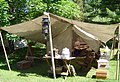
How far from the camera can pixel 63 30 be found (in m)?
9.70

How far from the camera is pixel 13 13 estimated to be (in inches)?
461

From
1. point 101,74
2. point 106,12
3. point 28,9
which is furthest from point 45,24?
point 106,12

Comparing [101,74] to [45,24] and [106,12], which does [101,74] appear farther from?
[106,12]

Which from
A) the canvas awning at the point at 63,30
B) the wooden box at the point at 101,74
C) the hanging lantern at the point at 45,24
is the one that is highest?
the hanging lantern at the point at 45,24

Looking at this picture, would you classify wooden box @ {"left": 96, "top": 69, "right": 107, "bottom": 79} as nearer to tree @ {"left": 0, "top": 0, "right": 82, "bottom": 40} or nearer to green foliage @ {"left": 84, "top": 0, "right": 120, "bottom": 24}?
tree @ {"left": 0, "top": 0, "right": 82, "bottom": 40}

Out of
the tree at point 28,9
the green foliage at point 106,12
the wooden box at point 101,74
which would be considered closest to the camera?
the wooden box at point 101,74

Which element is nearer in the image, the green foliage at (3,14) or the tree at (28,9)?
the green foliage at (3,14)

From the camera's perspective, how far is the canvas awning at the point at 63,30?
7.95 metres

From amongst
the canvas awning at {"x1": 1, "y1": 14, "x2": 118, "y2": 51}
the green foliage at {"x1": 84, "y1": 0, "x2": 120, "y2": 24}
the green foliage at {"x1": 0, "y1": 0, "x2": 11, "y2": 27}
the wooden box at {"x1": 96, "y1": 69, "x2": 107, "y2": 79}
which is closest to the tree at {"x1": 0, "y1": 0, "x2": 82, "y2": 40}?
the green foliage at {"x1": 0, "y1": 0, "x2": 11, "y2": 27}

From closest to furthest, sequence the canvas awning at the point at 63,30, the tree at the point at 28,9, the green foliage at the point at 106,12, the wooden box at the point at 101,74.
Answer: the wooden box at the point at 101,74 < the canvas awning at the point at 63,30 < the tree at the point at 28,9 < the green foliage at the point at 106,12

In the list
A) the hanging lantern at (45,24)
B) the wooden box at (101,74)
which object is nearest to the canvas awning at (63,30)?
the hanging lantern at (45,24)

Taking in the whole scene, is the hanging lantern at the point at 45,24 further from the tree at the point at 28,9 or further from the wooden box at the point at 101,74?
the tree at the point at 28,9

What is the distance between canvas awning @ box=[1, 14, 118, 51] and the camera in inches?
313

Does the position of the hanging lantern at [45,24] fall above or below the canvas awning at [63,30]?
above
